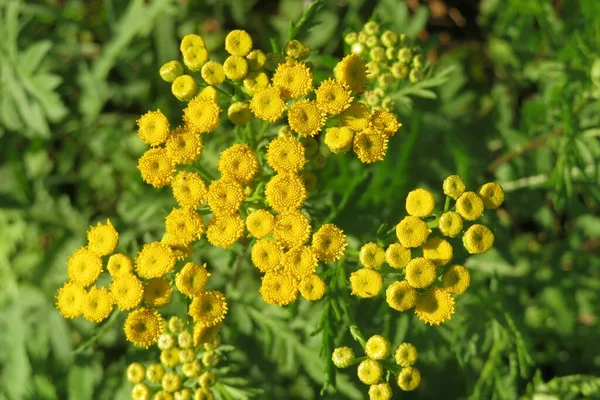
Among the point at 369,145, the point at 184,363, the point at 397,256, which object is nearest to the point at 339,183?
the point at 369,145

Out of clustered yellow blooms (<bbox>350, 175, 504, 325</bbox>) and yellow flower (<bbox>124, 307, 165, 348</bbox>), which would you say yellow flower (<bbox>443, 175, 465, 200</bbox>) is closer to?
clustered yellow blooms (<bbox>350, 175, 504, 325</bbox>)

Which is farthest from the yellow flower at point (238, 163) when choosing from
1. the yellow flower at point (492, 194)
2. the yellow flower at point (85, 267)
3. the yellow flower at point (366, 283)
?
the yellow flower at point (492, 194)

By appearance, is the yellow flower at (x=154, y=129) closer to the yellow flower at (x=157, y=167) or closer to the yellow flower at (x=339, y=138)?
the yellow flower at (x=157, y=167)

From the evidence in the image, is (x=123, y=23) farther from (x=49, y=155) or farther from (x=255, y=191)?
(x=255, y=191)

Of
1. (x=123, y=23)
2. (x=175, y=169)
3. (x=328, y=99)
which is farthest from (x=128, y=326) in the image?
(x=123, y=23)

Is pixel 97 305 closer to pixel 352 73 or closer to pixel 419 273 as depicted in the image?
pixel 419 273
